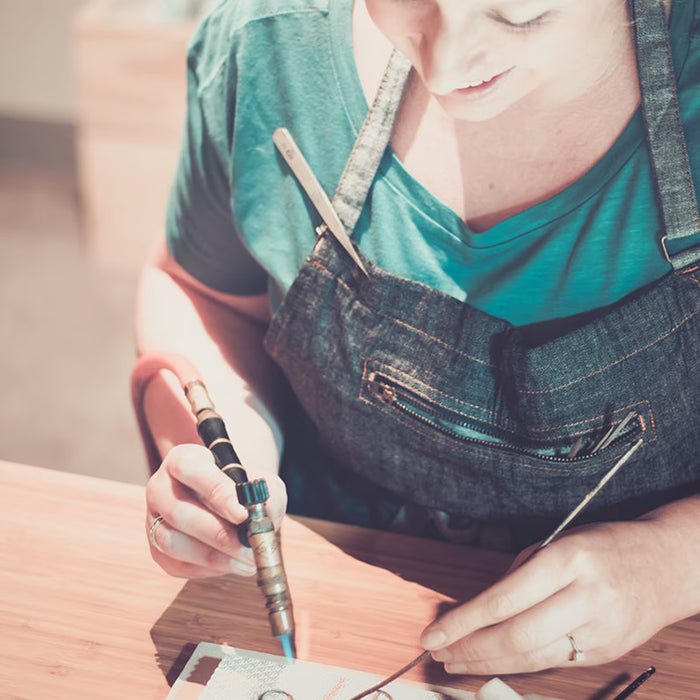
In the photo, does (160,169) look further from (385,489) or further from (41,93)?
(385,489)

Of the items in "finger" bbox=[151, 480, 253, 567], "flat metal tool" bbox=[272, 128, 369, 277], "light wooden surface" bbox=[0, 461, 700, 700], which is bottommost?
"light wooden surface" bbox=[0, 461, 700, 700]

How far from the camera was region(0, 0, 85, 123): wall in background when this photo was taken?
3.56 meters

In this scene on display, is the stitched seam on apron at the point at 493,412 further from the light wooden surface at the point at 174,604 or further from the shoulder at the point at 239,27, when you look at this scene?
the shoulder at the point at 239,27

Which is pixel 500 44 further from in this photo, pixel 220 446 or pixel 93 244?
pixel 93 244

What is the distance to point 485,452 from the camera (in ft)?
2.87

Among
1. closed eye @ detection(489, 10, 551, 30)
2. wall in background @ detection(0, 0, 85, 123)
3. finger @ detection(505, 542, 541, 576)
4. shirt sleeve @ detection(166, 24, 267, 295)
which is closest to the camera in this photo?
closed eye @ detection(489, 10, 551, 30)

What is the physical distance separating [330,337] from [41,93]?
326 cm

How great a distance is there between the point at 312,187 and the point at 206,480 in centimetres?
31

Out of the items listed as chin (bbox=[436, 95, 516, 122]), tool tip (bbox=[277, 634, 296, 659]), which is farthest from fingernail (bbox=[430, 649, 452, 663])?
chin (bbox=[436, 95, 516, 122])

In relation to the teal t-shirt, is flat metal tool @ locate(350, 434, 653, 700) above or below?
below

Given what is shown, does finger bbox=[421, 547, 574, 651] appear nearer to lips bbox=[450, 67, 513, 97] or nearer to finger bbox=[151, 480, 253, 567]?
finger bbox=[151, 480, 253, 567]

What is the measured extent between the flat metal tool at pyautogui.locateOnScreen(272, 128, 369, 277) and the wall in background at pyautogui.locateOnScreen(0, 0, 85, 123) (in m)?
2.98

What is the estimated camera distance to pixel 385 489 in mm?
1039

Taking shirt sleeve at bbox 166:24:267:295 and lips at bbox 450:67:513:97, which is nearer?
lips at bbox 450:67:513:97
